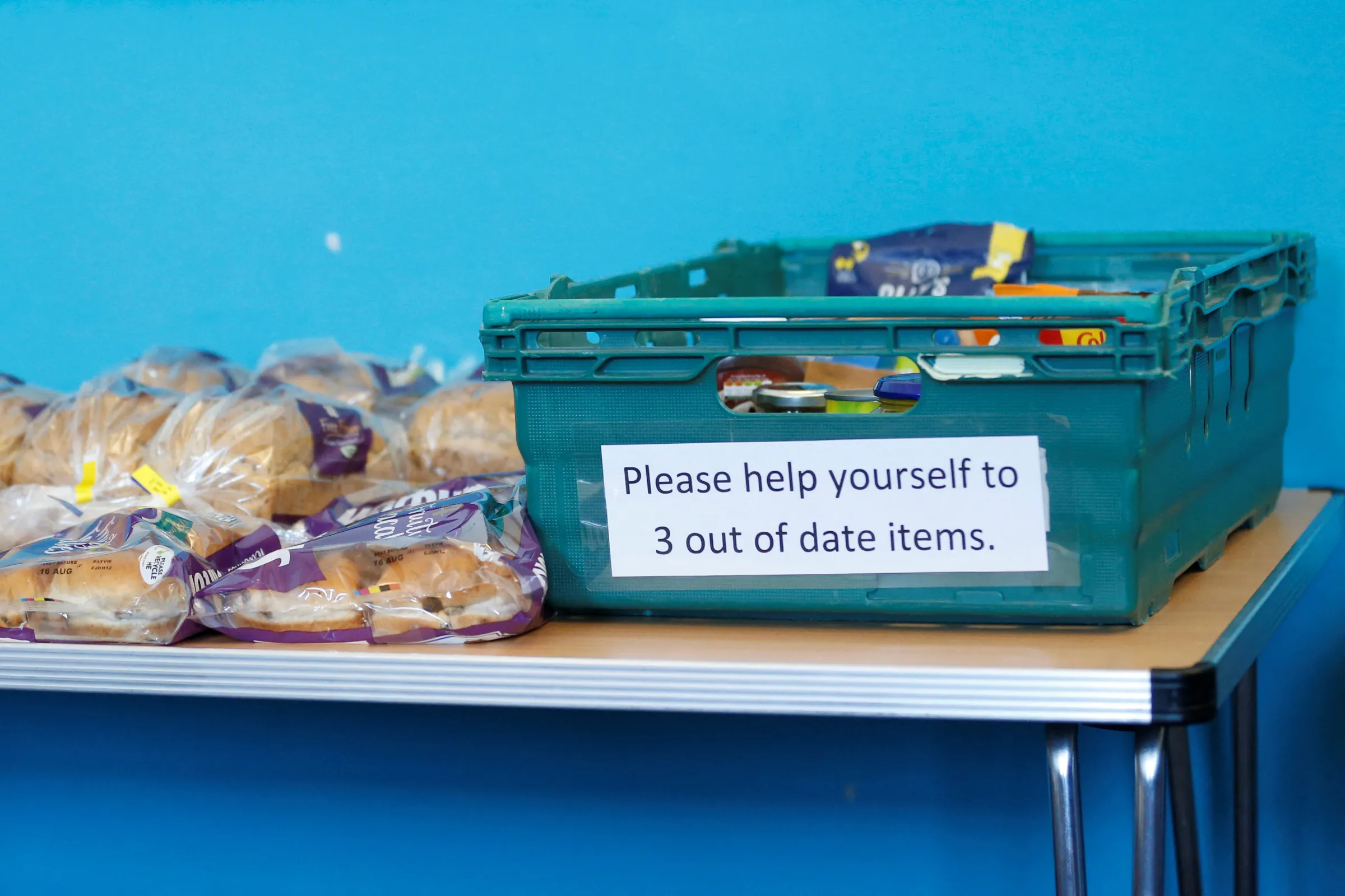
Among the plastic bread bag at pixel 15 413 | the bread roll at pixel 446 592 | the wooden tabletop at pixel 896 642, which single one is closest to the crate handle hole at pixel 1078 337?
the wooden tabletop at pixel 896 642

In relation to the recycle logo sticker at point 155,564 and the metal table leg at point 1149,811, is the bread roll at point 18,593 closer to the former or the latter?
the recycle logo sticker at point 155,564

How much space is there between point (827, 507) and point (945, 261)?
1.70 feet

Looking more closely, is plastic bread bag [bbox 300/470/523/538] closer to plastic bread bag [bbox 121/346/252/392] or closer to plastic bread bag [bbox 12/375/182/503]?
plastic bread bag [bbox 12/375/182/503]

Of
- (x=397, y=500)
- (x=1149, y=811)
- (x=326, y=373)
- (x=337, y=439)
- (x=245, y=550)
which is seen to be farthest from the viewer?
(x=326, y=373)

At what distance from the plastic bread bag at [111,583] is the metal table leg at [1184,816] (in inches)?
36.7

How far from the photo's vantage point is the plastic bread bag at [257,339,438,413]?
1.46 metres

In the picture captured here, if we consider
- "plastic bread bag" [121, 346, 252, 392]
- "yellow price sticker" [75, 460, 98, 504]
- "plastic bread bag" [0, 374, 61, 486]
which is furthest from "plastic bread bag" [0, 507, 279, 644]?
"plastic bread bag" [121, 346, 252, 392]

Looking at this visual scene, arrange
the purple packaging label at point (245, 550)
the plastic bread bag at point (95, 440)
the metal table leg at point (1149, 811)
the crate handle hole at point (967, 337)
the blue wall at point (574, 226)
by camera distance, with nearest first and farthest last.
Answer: the metal table leg at point (1149, 811)
the purple packaging label at point (245, 550)
the crate handle hole at point (967, 337)
the plastic bread bag at point (95, 440)
the blue wall at point (574, 226)

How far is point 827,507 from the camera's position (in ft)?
2.99

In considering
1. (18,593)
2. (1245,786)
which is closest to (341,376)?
(18,593)

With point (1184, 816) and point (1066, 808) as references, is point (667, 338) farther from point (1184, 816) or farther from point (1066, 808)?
point (1184, 816)

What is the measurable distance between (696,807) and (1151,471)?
2.68 feet

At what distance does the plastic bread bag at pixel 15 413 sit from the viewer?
1.34 meters

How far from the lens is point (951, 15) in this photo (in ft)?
4.70
